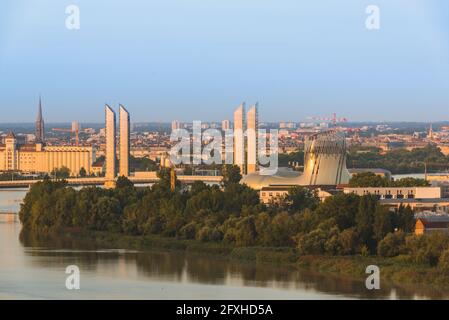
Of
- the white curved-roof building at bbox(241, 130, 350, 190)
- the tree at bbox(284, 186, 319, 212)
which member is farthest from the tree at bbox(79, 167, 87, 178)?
the tree at bbox(284, 186, 319, 212)

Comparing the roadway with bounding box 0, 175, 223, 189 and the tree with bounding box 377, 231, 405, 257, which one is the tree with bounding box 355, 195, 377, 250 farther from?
the roadway with bounding box 0, 175, 223, 189

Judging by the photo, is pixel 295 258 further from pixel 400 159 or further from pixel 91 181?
pixel 400 159

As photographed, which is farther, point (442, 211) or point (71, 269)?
point (442, 211)

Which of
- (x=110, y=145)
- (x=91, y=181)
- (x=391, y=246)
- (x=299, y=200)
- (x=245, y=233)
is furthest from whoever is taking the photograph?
(x=110, y=145)

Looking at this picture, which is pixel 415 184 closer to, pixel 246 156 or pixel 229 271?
pixel 229 271

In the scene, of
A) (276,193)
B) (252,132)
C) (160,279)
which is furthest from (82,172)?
(160,279)
